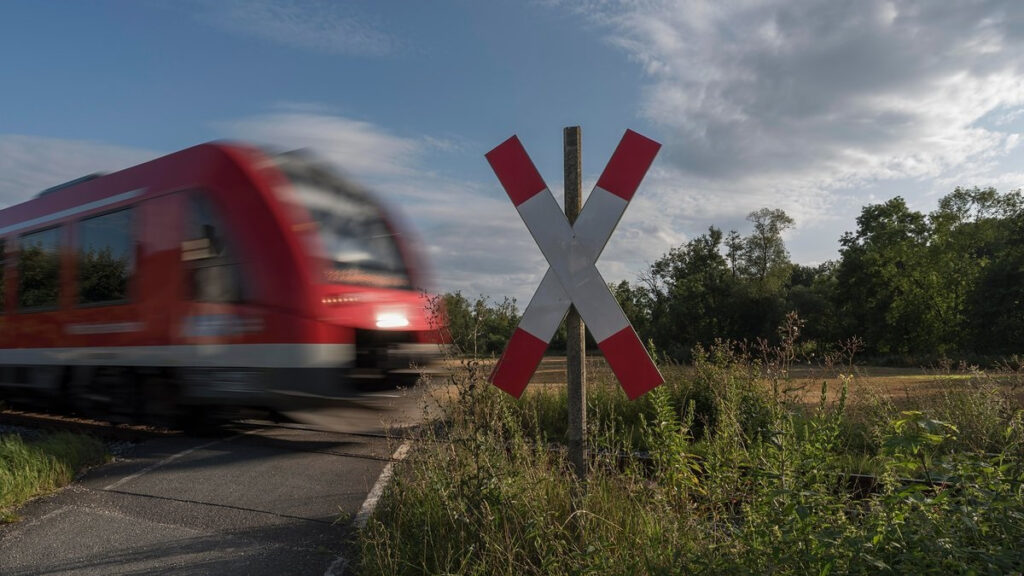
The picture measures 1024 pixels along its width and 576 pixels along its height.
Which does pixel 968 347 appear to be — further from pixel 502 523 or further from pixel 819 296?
pixel 502 523

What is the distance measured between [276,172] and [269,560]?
426 centimetres

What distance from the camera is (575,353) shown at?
11.4ft

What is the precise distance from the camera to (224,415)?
7188 mm

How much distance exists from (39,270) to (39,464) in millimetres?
4838

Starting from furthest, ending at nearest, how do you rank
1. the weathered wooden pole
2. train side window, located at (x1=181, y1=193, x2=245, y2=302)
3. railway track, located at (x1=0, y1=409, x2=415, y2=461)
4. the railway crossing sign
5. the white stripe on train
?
railway track, located at (x1=0, y1=409, x2=415, y2=461)
train side window, located at (x1=181, y1=193, x2=245, y2=302)
the white stripe on train
the weathered wooden pole
the railway crossing sign

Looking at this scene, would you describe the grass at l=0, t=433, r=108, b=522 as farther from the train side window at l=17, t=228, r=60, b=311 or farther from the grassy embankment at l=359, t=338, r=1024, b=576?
the grassy embankment at l=359, t=338, r=1024, b=576

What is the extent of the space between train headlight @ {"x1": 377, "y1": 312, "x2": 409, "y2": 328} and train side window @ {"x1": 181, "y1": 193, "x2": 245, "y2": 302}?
1467mm

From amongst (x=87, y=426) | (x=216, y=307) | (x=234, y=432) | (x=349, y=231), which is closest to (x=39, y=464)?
(x=216, y=307)

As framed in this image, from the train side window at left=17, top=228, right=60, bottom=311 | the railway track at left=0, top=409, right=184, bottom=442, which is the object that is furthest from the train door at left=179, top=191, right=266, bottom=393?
the train side window at left=17, top=228, right=60, bottom=311

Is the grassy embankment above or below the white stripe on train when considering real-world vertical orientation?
below

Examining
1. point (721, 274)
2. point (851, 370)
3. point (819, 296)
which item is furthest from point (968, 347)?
point (851, 370)

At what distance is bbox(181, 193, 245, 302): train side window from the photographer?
263 inches

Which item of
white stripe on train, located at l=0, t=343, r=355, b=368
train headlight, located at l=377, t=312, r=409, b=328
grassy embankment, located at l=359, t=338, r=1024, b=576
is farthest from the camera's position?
train headlight, located at l=377, t=312, r=409, b=328

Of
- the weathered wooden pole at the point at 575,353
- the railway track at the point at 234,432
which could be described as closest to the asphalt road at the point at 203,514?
the railway track at the point at 234,432
